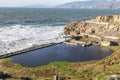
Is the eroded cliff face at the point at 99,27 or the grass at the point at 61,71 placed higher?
the grass at the point at 61,71

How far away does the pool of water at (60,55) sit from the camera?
5596 centimetres

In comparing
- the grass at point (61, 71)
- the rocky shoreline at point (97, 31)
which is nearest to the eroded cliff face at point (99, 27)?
the rocky shoreline at point (97, 31)

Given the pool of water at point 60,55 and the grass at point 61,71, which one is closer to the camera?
the grass at point 61,71

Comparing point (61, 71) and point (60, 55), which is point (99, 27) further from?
point (61, 71)

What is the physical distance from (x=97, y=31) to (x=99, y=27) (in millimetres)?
1920

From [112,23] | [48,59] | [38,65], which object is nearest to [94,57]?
[48,59]

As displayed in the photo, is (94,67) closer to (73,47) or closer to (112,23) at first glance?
(73,47)

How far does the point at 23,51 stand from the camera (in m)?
65.4

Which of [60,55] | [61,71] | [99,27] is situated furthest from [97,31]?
[61,71]

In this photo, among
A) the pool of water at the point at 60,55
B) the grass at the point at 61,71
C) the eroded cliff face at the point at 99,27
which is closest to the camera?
the grass at the point at 61,71

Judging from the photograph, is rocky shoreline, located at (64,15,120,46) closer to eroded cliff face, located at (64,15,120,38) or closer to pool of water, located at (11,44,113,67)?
eroded cliff face, located at (64,15,120,38)

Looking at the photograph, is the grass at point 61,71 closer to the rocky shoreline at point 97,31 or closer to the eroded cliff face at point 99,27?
the rocky shoreline at point 97,31

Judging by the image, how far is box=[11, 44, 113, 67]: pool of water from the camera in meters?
56.0

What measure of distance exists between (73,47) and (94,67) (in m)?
29.0
